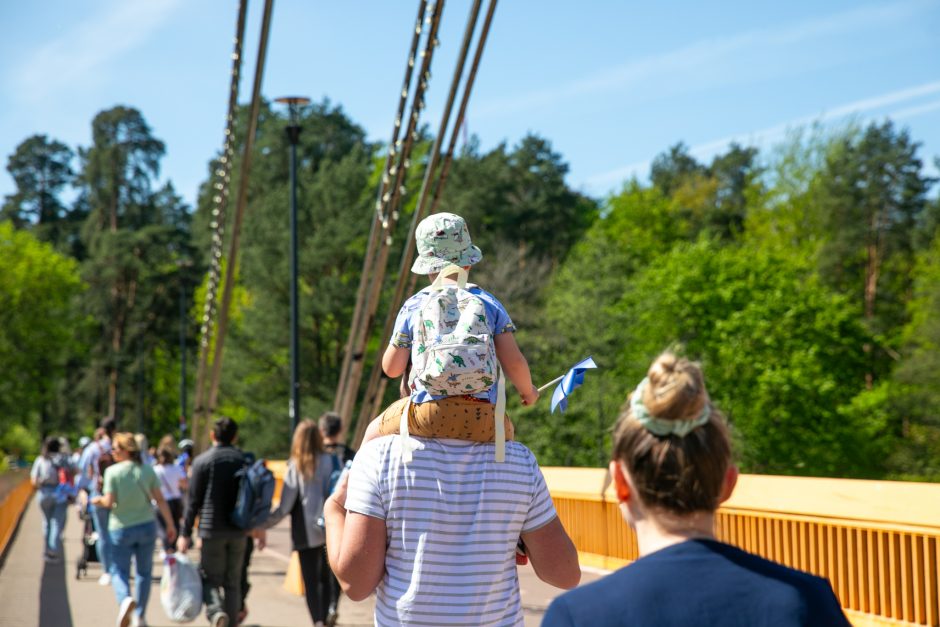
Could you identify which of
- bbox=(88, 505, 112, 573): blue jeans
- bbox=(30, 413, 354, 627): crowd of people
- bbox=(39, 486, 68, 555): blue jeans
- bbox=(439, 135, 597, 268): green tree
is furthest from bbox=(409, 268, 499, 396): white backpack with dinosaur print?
bbox=(439, 135, 597, 268): green tree

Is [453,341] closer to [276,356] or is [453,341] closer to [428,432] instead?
[428,432]

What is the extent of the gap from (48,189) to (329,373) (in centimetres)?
4729

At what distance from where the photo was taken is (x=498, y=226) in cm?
6234

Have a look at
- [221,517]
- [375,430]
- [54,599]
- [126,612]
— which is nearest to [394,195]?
[221,517]

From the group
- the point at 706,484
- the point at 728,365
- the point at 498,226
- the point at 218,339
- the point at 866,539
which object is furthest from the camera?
the point at 498,226

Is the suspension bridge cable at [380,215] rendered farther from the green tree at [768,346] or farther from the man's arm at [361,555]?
the green tree at [768,346]

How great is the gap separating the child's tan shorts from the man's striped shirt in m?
0.03

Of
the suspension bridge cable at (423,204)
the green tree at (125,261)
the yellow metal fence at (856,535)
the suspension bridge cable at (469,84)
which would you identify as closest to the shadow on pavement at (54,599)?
the suspension bridge cable at (423,204)

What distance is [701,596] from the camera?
2049 mm

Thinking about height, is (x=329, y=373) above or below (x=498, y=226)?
below

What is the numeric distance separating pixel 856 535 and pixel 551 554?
226 inches

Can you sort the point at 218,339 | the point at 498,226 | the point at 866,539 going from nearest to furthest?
the point at 866,539
the point at 218,339
the point at 498,226

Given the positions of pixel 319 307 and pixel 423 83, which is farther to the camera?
pixel 319 307

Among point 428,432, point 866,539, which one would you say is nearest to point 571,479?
point 866,539
